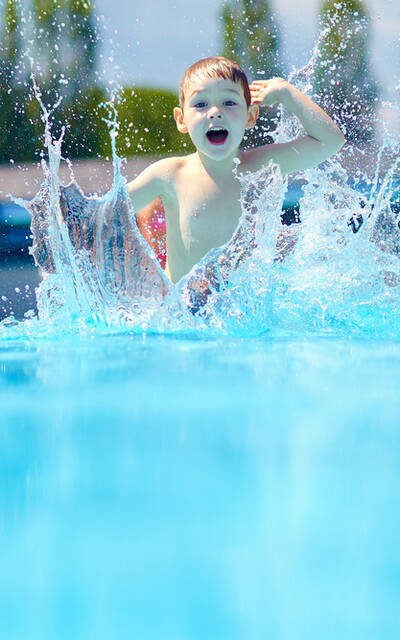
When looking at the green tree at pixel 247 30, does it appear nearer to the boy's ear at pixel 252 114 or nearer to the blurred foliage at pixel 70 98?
the blurred foliage at pixel 70 98

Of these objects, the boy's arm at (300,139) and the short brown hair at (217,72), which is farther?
the boy's arm at (300,139)

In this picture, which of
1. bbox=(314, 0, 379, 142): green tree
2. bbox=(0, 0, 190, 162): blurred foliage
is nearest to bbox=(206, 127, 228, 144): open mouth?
bbox=(314, 0, 379, 142): green tree

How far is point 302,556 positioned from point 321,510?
5.7 inches

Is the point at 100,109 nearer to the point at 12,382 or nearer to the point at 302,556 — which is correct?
the point at 12,382

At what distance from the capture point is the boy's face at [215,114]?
3.27 meters

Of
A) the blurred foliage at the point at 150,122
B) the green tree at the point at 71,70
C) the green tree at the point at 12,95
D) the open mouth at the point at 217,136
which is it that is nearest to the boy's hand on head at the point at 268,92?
the open mouth at the point at 217,136

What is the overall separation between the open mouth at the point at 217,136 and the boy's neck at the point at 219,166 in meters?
0.15

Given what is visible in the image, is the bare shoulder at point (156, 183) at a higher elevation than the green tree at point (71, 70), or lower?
lower

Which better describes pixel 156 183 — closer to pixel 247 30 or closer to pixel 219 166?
pixel 219 166

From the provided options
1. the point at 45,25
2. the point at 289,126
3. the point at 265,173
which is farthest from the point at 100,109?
the point at 265,173

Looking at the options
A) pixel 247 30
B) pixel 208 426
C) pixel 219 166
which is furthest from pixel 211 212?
pixel 247 30

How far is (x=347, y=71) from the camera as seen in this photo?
348 inches

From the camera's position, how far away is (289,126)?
13.6ft

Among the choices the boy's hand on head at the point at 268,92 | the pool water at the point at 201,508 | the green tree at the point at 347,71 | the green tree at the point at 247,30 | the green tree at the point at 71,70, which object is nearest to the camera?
the pool water at the point at 201,508
